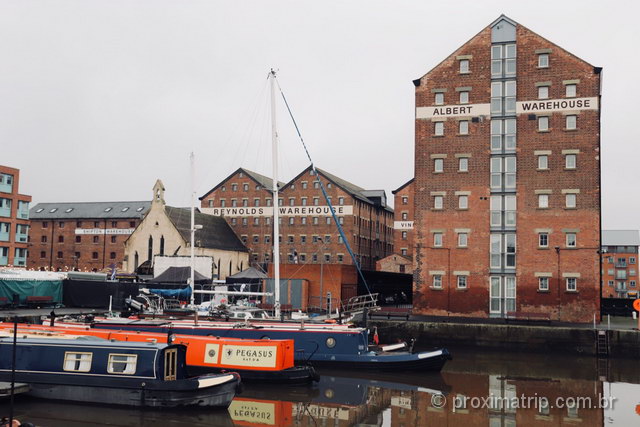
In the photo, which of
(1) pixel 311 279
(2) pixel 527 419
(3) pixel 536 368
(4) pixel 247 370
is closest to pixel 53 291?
(1) pixel 311 279

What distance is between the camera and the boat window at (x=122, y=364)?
21375 mm

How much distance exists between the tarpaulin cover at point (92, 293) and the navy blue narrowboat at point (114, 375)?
25757 millimetres

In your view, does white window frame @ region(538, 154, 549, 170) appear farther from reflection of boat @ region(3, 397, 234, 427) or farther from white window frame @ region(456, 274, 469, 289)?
reflection of boat @ region(3, 397, 234, 427)

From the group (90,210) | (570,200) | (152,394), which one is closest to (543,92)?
(570,200)

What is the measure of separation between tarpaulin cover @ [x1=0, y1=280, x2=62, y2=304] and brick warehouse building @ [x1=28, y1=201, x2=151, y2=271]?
35.6 meters

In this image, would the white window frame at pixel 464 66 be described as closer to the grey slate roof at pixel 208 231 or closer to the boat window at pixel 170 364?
the boat window at pixel 170 364

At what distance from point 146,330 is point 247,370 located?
22.8 feet

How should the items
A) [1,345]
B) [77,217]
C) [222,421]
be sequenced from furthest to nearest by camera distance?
1. [77,217]
2. [1,345]
3. [222,421]

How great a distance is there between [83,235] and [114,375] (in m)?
68.3

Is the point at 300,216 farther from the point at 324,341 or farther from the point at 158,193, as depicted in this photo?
the point at 324,341

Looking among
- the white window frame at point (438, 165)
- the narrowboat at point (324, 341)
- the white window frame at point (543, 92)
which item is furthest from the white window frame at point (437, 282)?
the narrowboat at point (324, 341)

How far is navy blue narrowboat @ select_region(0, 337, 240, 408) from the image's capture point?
68.7ft

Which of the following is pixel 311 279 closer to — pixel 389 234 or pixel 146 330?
pixel 146 330

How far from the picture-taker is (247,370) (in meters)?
25.4
